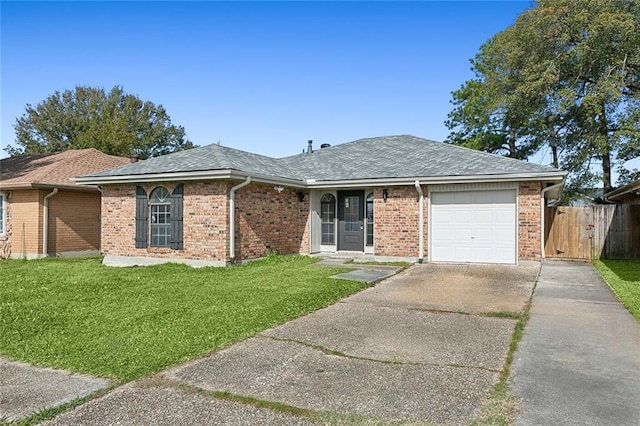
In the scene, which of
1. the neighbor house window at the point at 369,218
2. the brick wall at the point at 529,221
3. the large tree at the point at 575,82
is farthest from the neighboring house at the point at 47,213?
the large tree at the point at 575,82

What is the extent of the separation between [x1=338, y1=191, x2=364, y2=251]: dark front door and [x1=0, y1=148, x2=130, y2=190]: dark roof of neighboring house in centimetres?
876

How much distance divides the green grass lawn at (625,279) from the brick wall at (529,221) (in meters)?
1.60

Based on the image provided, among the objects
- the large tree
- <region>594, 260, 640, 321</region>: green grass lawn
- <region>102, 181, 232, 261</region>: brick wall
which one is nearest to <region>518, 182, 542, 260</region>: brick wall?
<region>594, 260, 640, 321</region>: green grass lawn

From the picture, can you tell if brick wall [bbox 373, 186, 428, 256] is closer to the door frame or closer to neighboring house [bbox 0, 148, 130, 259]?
the door frame

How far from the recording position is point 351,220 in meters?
14.0

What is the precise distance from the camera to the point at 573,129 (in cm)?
2317

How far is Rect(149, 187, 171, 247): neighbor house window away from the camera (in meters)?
12.3

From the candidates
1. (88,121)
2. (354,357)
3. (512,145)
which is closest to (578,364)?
(354,357)

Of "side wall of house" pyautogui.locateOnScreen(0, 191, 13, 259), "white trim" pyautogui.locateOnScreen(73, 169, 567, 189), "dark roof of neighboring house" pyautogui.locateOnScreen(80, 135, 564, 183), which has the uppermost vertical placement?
"dark roof of neighboring house" pyautogui.locateOnScreen(80, 135, 564, 183)

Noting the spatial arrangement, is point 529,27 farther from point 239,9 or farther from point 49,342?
point 49,342

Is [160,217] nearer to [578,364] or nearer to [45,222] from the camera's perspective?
[45,222]

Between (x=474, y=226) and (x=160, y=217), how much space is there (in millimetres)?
8774

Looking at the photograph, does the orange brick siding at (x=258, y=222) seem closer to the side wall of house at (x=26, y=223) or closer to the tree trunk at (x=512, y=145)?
the side wall of house at (x=26, y=223)

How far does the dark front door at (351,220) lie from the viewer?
13.8m
